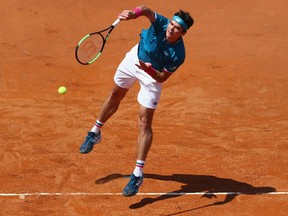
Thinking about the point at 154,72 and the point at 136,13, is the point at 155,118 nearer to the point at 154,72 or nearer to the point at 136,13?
the point at 154,72

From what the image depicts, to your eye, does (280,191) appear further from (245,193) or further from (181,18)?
(181,18)

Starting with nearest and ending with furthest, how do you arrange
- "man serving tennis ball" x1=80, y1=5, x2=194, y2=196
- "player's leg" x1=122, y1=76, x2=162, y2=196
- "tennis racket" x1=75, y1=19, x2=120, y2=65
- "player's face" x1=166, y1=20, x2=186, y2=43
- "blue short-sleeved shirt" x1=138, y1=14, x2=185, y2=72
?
"player's face" x1=166, y1=20, x2=186, y2=43 < "man serving tennis ball" x1=80, y1=5, x2=194, y2=196 < "blue short-sleeved shirt" x1=138, y1=14, x2=185, y2=72 < "player's leg" x1=122, y1=76, x2=162, y2=196 < "tennis racket" x1=75, y1=19, x2=120, y2=65

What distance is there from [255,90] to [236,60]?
67.9 inches

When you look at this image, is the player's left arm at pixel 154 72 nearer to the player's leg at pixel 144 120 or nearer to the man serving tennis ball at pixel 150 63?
the man serving tennis ball at pixel 150 63

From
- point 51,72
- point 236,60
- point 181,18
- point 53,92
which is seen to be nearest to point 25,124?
point 53,92

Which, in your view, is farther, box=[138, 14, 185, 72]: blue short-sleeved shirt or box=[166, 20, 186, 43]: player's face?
box=[138, 14, 185, 72]: blue short-sleeved shirt

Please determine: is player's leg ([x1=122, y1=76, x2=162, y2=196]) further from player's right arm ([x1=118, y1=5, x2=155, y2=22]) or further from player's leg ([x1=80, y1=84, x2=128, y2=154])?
player's right arm ([x1=118, y1=5, x2=155, y2=22])

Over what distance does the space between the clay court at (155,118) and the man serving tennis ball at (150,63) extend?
931 mm

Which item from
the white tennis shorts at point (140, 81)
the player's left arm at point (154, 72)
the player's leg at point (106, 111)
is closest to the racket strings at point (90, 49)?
the white tennis shorts at point (140, 81)

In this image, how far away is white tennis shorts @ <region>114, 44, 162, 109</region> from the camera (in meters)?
9.77

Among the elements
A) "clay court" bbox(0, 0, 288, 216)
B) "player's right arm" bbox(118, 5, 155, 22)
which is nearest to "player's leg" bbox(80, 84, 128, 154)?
"clay court" bbox(0, 0, 288, 216)

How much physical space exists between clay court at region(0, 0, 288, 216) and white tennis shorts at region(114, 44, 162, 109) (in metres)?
1.56

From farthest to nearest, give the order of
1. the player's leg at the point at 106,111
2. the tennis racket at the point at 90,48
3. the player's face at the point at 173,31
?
the player's leg at the point at 106,111, the tennis racket at the point at 90,48, the player's face at the point at 173,31

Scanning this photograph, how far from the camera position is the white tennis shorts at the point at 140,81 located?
9.77 metres
